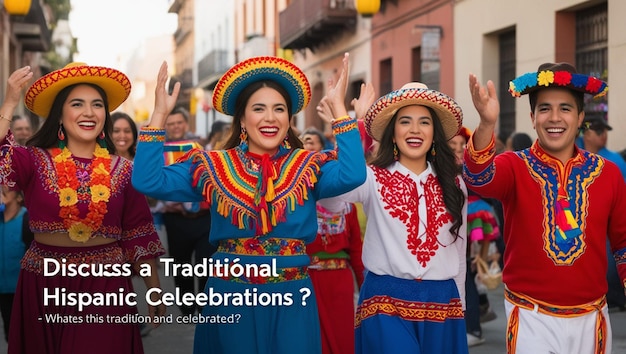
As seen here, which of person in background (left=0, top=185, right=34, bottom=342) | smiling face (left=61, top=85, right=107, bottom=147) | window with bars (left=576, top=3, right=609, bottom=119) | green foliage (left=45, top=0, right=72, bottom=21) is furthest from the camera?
green foliage (left=45, top=0, right=72, bottom=21)

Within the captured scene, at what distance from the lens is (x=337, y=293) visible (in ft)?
20.2

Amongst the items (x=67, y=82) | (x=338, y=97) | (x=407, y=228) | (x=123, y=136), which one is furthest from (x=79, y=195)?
(x=123, y=136)

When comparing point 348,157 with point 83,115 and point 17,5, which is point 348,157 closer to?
point 83,115

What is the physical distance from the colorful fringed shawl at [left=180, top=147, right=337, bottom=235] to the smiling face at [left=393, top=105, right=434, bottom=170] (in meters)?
0.49

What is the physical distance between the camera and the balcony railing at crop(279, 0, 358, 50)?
2342 centimetres

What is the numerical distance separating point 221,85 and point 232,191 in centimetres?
50

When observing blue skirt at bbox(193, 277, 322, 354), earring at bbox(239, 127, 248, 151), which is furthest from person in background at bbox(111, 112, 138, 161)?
blue skirt at bbox(193, 277, 322, 354)

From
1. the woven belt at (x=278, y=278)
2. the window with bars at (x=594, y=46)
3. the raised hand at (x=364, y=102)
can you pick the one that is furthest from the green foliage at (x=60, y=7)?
the woven belt at (x=278, y=278)

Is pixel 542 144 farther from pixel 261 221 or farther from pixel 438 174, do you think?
pixel 261 221

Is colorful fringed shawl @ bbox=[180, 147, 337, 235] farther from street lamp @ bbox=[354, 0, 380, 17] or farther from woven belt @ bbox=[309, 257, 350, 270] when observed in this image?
street lamp @ bbox=[354, 0, 380, 17]

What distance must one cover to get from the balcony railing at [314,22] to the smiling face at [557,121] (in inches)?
741

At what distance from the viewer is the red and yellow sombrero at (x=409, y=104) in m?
4.69

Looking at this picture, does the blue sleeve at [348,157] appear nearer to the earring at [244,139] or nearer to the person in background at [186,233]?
the earring at [244,139]

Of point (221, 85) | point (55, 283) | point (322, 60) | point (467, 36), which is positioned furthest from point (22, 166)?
point (322, 60)
